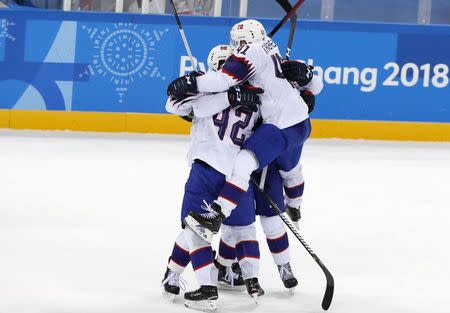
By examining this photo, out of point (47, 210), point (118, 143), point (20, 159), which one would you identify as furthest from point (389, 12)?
point (47, 210)

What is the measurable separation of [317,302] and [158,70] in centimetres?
533

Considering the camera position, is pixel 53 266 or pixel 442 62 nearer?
pixel 53 266

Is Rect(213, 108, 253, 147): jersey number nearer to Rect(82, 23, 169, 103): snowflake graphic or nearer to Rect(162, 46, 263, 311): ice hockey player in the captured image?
Rect(162, 46, 263, 311): ice hockey player

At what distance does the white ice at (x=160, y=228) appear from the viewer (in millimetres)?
3361

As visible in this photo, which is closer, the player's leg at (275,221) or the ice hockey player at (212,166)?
the ice hockey player at (212,166)

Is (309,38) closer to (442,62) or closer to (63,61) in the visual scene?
(442,62)

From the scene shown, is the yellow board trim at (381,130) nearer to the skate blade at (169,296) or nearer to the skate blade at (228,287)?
the skate blade at (228,287)

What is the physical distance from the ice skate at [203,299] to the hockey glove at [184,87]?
1.99 feet

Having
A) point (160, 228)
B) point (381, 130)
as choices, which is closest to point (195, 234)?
point (160, 228)

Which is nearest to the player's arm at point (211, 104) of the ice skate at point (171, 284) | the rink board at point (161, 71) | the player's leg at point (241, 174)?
the player's leg at point (241, 174)

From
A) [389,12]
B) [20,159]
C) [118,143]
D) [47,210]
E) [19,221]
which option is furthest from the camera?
[389,12]

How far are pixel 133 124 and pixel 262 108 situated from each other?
525 cm

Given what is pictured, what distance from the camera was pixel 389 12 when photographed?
904cm

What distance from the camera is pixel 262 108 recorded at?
3.31 m
